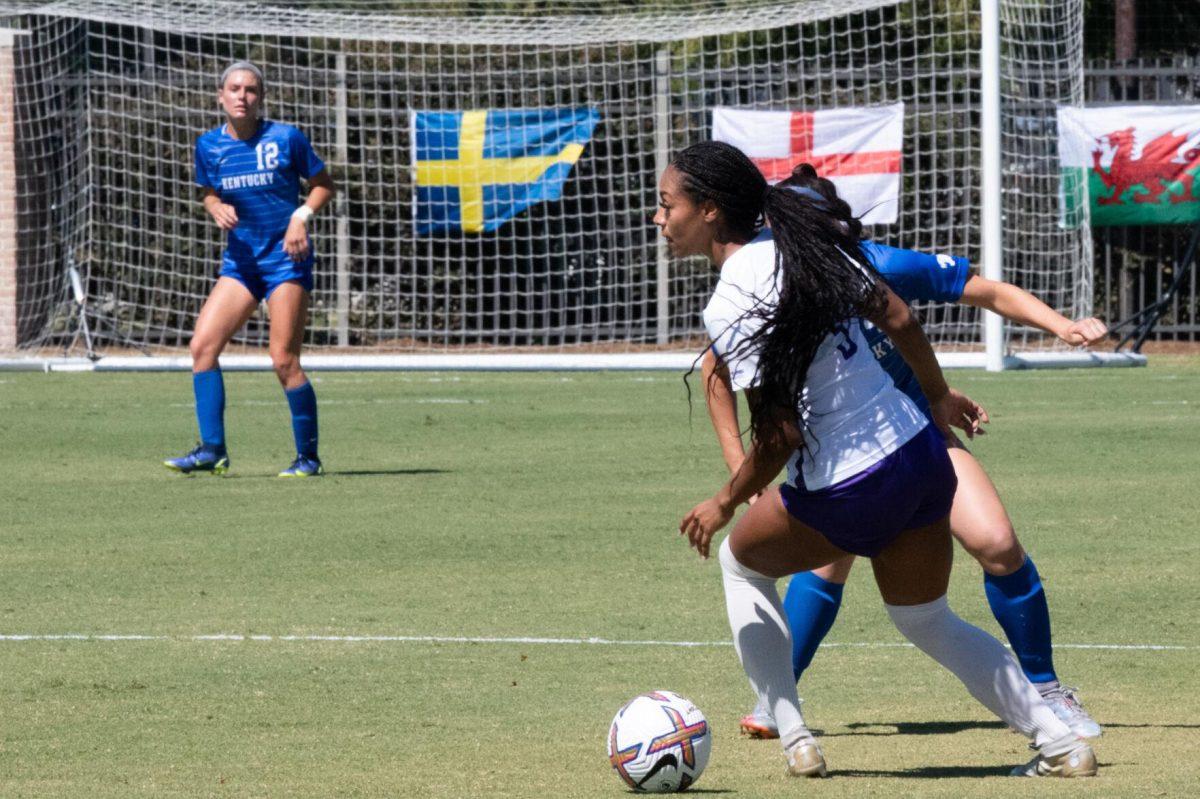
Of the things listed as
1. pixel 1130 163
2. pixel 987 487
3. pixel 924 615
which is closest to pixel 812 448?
pixel 924 615

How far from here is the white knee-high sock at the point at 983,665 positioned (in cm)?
512

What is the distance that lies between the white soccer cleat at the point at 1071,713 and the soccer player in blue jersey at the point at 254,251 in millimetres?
6803

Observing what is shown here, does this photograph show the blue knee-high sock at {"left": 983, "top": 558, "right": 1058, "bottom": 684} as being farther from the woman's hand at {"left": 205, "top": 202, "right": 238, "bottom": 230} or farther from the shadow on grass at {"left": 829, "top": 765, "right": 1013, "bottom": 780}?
the woman's hand at {"left": 205, "top": 202, "right": 238, "bottom": 230}

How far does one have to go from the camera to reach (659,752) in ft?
16.3

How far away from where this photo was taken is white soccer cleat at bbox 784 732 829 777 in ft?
16.8

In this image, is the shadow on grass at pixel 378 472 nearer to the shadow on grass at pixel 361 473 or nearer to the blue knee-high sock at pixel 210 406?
the shadow on grass at pixel 361 473

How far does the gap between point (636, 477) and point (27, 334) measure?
13.3 metres

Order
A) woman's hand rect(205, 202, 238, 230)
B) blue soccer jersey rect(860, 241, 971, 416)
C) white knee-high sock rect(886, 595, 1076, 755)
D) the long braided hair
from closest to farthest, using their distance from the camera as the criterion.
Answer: the long braided hair, white knee-high sock rect(886, 595, 1076, 755), blue soccer jersey rect(860, 241, 971, 416), woman's hand rect(205, 202, 238, 230)

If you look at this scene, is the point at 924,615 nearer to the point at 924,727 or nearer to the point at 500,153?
the point at 924,727

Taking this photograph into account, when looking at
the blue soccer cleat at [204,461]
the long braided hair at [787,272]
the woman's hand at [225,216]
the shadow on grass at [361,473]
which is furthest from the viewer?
the shadow on grass at [361,473]

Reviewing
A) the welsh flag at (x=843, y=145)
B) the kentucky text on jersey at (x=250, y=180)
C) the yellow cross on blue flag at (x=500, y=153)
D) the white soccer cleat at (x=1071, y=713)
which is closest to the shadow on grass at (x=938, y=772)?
the white soccer cleat at (x=1071, y=713)

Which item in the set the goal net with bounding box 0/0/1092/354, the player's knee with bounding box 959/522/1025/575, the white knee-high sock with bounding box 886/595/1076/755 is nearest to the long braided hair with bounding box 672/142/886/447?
the white knee-high sock with bounding box 886/595/1076/755

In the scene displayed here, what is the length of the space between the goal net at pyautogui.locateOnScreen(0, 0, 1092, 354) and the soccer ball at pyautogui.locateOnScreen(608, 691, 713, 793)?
55.8ft

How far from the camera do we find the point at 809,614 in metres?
6.03
